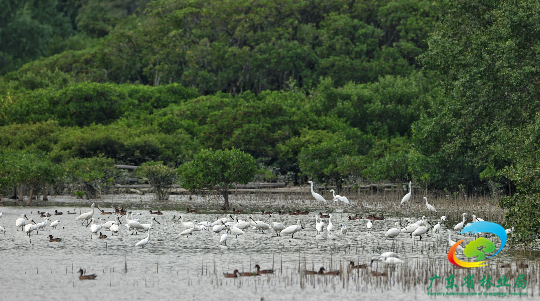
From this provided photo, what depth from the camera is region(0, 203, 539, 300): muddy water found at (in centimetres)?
1374

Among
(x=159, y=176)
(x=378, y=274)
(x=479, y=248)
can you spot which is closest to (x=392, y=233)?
(x=479, y=248)

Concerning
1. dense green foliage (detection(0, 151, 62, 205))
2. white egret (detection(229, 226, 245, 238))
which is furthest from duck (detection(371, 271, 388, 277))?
dense green foliage (detection(0, 151, 62, 205))

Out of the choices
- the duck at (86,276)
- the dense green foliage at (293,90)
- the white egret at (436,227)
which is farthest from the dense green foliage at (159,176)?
the duck at (86,276)

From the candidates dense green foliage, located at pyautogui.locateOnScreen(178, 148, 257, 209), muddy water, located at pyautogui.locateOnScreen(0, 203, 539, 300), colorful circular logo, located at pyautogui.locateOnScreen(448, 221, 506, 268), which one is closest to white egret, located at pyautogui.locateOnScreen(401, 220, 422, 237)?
muddy water, located at pyautogui.locateOnScreen(0, 203, 539, 300)

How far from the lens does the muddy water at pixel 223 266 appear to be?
45.1 ft

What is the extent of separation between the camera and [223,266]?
54.1ft

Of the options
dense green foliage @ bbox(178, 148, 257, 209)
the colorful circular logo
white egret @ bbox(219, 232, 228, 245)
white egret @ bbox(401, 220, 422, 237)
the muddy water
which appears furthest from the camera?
dense green foliage @ bbox(178, 148, 257, 209)

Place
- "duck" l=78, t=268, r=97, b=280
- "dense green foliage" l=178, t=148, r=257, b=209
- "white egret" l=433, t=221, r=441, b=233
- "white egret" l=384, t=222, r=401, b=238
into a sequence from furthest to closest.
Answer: "dense green foliage" l=178, t=148, r=257, b=209, "white egret" l=433, t=221, r=441, b=233, "white egret" l=384, t=222, r=401, b=238, "duck" l=78, t=268, r=97, b=280

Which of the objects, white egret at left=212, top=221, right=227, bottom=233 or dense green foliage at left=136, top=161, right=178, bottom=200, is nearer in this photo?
white egret at left=212, top=221, right=227, bottom=233

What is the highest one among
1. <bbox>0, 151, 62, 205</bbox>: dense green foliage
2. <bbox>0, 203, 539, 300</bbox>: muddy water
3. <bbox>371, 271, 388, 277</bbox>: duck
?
<bbox>0, 151, 62, 205</bbox>: dense green foliage

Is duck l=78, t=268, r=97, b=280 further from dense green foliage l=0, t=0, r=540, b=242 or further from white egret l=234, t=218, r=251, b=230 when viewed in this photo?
dense green foliage l=0, t=0, r=540, b=242

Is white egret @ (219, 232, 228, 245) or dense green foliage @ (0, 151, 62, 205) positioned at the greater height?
dense green foliage @ (0, 151, 62, 205)

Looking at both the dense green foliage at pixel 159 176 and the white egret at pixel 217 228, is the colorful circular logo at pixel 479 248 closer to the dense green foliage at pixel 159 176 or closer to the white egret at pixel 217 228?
the white egret at pixel 217 228

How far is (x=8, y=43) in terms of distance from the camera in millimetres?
82875
